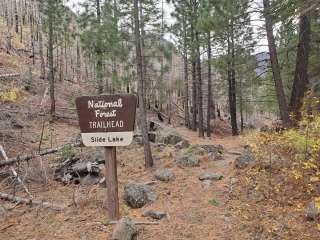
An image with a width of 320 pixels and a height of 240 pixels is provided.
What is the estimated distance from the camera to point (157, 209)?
22.0ft

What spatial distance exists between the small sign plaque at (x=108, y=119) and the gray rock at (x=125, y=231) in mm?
1313

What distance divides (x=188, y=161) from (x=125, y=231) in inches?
191

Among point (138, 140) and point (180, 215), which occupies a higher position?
point (138, 140)

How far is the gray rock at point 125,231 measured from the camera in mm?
5270

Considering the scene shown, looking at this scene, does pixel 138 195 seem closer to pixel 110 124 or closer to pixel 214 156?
pixel 110 124

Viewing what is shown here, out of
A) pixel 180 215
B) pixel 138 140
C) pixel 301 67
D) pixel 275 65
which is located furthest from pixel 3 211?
pixel 301 67

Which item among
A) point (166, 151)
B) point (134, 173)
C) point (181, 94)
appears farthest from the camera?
point (181, 94)

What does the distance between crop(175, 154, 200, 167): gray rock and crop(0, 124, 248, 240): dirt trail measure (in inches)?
33.6

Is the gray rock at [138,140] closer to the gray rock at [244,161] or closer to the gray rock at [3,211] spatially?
the gray rock at [244,161]

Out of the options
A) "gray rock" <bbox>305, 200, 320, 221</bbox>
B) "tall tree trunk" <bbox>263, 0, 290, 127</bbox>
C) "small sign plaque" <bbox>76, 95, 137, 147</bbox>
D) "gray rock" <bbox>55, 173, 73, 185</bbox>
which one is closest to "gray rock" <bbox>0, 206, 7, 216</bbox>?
"gray rock" <bbox>55, 173, 73, 185</bbox>

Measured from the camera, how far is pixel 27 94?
21156 millimetres

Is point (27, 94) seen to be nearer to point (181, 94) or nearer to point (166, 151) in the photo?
point (166, 151)

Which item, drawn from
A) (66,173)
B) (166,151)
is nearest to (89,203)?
(66,173)

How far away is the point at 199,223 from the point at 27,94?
1795 centimetres
